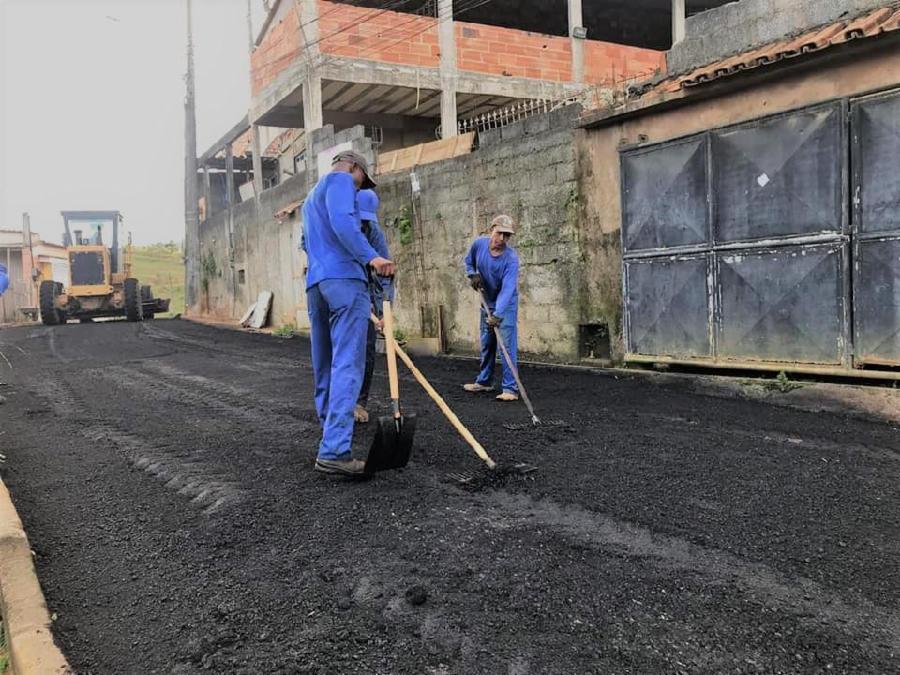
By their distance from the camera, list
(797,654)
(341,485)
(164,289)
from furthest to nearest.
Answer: (164,289) < (341,485) < (797,654)

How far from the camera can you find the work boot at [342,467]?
359cm

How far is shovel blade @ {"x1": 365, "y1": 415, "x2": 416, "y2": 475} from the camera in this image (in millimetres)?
3512

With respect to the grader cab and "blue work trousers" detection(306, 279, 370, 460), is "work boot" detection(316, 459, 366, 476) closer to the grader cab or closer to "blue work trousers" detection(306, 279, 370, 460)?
"blue work trousers" detection(306, 279, 370, 460)

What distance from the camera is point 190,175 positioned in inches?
853

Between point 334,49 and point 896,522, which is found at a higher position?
point 334,49

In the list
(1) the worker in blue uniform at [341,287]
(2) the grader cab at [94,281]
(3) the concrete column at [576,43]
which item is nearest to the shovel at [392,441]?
(1) the worker in blue uniform at [341,287]

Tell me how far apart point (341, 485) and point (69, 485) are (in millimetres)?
1627

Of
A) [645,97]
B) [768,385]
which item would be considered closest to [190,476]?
[768,385]

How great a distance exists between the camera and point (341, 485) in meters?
3.53

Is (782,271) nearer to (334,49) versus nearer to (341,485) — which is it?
(341,485)

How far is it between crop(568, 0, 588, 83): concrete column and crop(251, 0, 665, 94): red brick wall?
138 millimetres

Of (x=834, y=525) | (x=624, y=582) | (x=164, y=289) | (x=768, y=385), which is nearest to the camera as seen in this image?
(x=624, y=582)

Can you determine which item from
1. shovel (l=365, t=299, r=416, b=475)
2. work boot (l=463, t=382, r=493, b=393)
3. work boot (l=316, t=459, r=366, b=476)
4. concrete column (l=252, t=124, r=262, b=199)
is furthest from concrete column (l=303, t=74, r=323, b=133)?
work boot (l=316, t=459, r=366, b=476)

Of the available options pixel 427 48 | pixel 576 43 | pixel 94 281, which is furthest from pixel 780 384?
pixel 94 281
